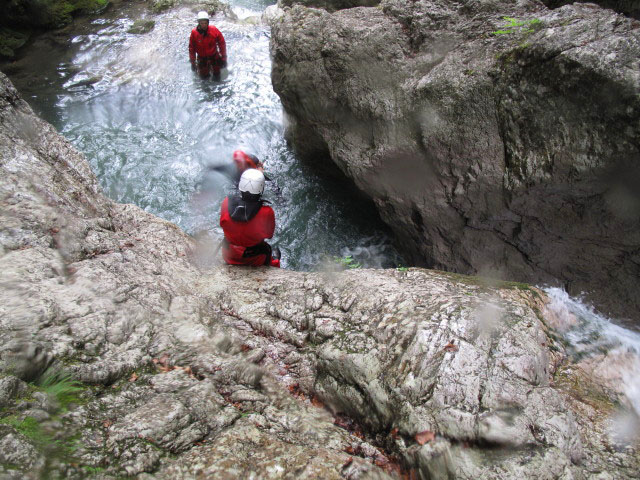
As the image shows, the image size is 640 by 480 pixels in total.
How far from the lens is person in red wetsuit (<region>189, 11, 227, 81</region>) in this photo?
30.2ft

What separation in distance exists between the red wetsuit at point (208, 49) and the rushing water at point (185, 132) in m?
0.37

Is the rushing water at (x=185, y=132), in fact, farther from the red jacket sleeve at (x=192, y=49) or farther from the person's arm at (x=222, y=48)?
the red jacket sleeve at (x=192, y=49)

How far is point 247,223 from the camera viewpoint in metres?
4.86

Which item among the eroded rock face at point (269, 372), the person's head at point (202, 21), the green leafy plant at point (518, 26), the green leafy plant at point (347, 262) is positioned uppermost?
the person's head at point (202, 21)

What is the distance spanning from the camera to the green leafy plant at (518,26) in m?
4.38

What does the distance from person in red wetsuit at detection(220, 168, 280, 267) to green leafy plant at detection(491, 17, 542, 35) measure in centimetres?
330

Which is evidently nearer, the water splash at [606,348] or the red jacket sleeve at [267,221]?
the water splash at [606,348]

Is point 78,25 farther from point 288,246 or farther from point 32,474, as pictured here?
point 32,474

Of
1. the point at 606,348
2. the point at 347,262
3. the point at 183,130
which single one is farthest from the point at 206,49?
the point at 606,348

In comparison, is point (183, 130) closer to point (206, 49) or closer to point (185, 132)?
point (185, 132)

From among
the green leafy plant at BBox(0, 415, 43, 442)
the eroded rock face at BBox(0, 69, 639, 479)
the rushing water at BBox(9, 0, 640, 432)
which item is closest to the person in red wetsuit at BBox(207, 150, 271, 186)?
the rushing water at BBox(9, 0, 640, 432)

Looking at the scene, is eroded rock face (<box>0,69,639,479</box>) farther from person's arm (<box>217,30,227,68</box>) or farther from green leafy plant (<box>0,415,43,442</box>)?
person's arm (<box>217,30,227,68</box>)

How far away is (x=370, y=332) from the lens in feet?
10.5

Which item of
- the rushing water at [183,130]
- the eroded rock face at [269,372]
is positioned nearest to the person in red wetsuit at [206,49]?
the rushing water at [183,130]
